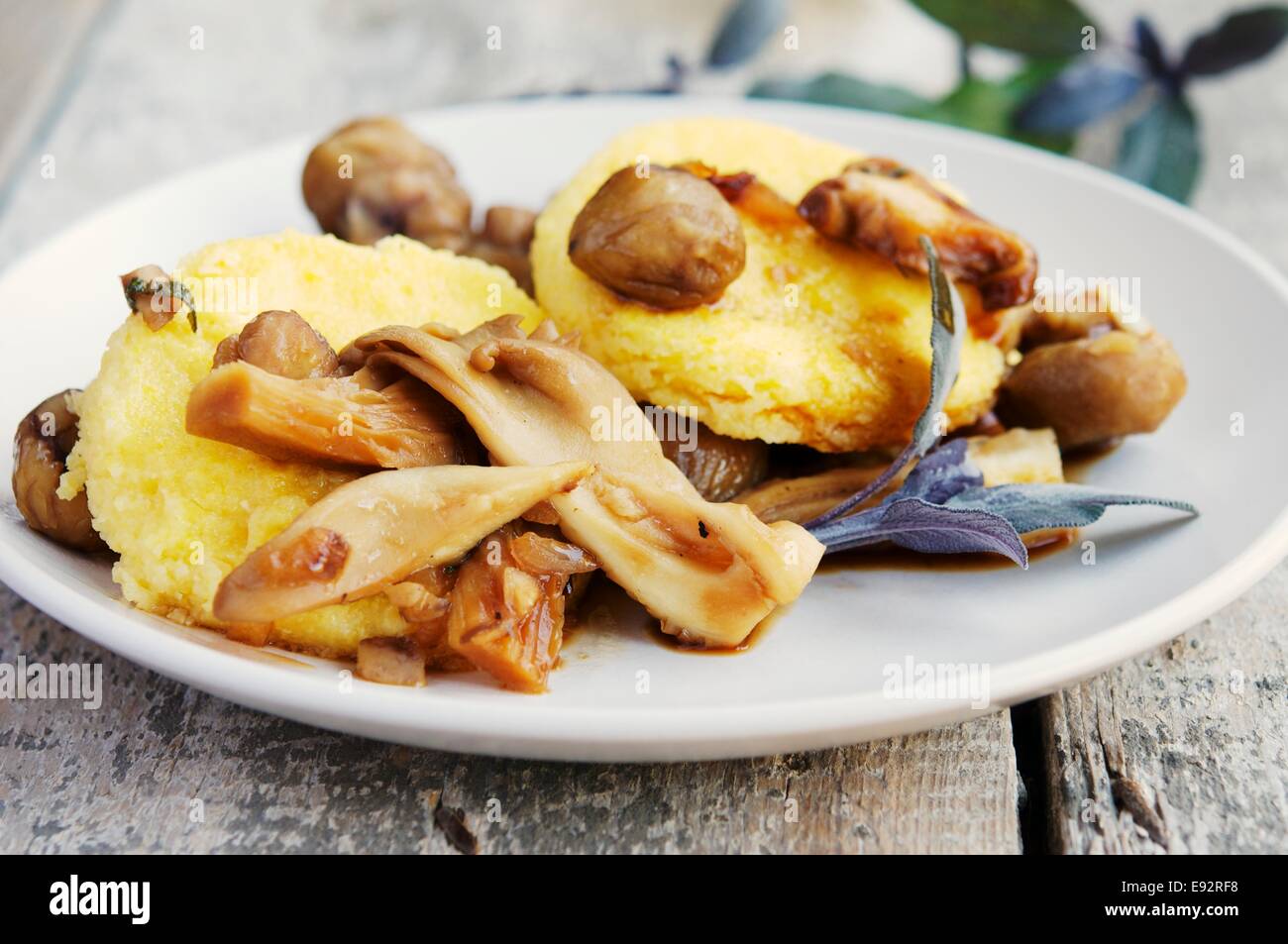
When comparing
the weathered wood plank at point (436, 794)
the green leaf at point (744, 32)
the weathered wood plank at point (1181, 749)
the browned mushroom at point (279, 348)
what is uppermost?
the green leaf at point (744, 32)

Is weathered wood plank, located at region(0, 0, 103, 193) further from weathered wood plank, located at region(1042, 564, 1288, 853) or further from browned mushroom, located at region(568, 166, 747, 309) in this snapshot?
weathered wood plank, located at region(1042, 564, 1288, 853)

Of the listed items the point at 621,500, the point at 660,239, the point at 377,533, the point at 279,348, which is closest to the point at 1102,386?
the point at 660,239

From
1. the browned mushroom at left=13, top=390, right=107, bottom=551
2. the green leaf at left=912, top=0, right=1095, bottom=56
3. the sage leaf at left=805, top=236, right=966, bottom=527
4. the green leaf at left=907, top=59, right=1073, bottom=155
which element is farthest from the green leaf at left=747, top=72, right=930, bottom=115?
the browned mushroom at left=13, top=390, right=107, bottom=551

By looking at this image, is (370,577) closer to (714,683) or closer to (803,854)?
(714,683)

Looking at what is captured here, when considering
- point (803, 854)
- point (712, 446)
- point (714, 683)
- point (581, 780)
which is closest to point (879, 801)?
point (803, 854)

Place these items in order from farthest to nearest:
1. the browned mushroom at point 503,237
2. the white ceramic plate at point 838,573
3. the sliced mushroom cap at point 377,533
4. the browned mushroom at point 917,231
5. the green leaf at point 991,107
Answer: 1. the green leaf at point 991,107
2. the browned mushroom at point 503,237
3. the browned mushroom at point 917,231
4. the sliced mushroom cap at point 377,533
5. the white ceramic plate at point 838,573

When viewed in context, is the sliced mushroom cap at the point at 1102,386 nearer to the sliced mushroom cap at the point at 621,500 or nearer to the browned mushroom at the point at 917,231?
the browned mushroom at the point at 917,231

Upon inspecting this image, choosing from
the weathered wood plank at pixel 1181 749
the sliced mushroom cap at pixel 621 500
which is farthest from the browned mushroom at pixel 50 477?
the weathered wood plank at pixel 1181 749
